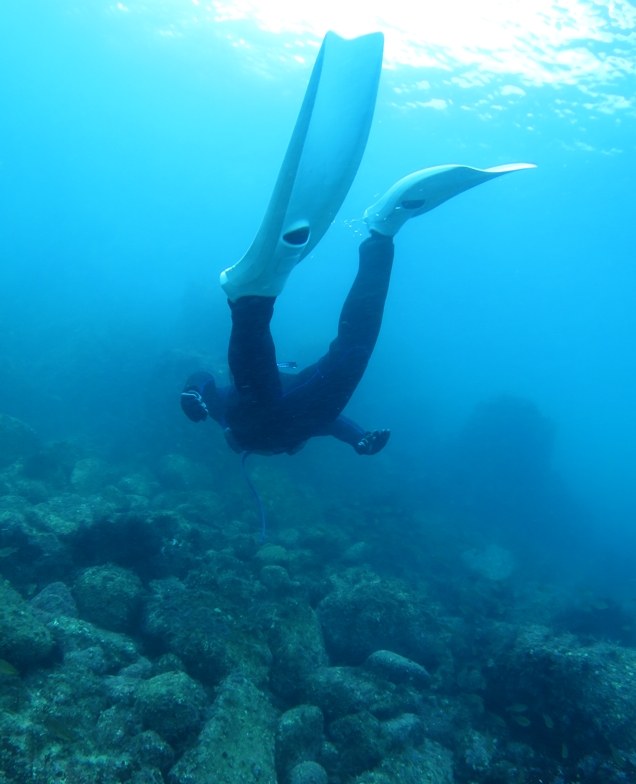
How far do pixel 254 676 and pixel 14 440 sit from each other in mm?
11359

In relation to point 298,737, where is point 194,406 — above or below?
above

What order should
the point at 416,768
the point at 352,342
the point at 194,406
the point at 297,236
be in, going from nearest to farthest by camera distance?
1. the point at 297,236
2. the point at 416,768
3. the point at 352,342
4. the point at 194,406

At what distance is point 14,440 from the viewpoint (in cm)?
1144

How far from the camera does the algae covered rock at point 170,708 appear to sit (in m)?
2.89

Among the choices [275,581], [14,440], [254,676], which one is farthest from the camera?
[14,440]

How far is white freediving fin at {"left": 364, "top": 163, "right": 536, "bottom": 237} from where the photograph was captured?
11.6ft

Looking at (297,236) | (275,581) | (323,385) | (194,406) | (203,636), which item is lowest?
(203,636)

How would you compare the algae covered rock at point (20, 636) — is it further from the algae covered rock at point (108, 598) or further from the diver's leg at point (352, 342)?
the diver's leg at point (352, 342)

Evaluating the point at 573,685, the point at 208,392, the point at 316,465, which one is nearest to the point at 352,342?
the point at 208,392

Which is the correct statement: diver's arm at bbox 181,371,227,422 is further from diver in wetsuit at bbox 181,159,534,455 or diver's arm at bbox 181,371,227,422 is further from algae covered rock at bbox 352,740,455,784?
algae covered rock at bbox 352,740,455,784

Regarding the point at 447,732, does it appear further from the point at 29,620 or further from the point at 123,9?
the point at 123,9

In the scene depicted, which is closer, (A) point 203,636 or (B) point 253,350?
(B) point 253,350

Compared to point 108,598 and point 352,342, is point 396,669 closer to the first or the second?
point 108,598

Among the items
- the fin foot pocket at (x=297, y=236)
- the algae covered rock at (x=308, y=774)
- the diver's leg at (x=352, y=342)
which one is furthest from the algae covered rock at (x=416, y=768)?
the fin foot pocket at (x=297, y=236)
